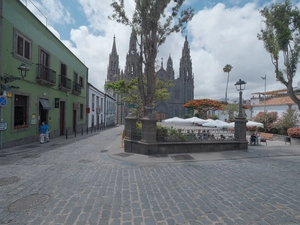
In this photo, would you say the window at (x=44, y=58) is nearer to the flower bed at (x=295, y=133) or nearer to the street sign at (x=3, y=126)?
the street sign at (x=3, y=126)

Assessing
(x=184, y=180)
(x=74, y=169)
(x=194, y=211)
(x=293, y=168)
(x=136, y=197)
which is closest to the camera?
(x=194, y=211)

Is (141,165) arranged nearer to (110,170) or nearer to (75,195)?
(110,170)

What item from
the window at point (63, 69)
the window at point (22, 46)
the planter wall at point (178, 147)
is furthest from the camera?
the window at point (63, 69)

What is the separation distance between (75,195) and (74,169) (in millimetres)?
2347

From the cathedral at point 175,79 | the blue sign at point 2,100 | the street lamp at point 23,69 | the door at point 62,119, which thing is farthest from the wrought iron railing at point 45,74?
the cathedral at point 175,79

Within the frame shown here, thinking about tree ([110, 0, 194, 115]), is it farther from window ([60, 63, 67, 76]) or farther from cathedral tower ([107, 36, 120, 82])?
cathedral tower ([107, 36, 120, 82])

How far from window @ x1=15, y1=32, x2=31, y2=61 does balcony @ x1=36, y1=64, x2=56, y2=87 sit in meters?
1.16

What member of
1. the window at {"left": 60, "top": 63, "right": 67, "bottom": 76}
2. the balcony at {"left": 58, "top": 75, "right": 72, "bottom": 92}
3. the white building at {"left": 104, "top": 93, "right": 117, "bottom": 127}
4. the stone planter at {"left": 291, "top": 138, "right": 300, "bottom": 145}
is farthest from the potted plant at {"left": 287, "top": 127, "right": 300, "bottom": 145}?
the white building at {"left": 104, "top": 93, "right": 117, "bottom": 127}

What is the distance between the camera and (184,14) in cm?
1124

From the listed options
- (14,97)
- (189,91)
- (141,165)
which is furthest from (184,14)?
(189,91)

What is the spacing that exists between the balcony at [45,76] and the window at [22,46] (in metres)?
1.16

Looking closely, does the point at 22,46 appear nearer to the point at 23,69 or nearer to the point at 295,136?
the point at 23,69

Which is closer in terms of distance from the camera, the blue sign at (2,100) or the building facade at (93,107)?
the blue sign at (2,100)

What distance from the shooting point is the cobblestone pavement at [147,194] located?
3.29 metres
